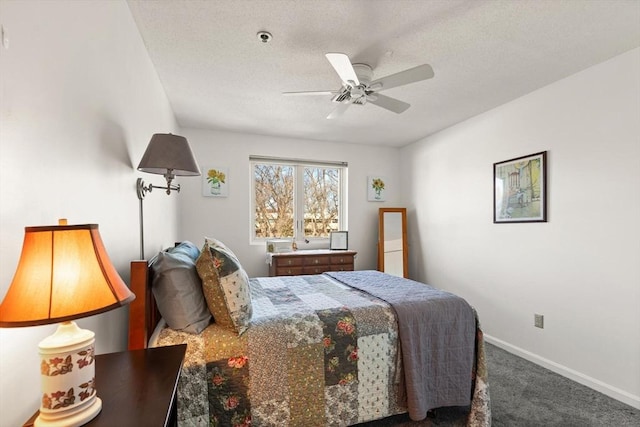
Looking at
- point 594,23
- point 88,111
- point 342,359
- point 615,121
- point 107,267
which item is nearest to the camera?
point 107,267

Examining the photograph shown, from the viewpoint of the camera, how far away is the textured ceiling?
176 centimetres

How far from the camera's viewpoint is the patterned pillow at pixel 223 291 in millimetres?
1568

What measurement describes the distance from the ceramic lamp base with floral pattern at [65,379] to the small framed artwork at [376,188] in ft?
14.1

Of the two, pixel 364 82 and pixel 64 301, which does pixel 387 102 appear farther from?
pixel 64 301

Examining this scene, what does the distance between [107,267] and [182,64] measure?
7.08ft

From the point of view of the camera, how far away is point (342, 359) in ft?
5.64

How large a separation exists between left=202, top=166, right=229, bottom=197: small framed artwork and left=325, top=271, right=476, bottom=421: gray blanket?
2.83 meters

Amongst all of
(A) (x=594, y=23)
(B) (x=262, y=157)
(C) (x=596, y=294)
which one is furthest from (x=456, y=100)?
(B) (x=262, y=157)

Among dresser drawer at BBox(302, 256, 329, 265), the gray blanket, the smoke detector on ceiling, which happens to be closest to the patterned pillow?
the gray blanket

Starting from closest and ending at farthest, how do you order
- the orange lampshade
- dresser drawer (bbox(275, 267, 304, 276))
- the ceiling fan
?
the orange lampshade
the ceiling fan
dresser drawer (bbox(275, 267, 304, 276))

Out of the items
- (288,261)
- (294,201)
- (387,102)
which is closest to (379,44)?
(387,102)

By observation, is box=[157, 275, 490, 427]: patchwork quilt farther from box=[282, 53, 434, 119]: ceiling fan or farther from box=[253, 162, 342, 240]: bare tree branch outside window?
box=[253, 162, 342, 240]: bare tree branch outside window

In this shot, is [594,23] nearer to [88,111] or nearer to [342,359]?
[342,359]

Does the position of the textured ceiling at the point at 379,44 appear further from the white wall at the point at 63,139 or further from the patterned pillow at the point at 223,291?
the patterned pillow at the point at 223,291
